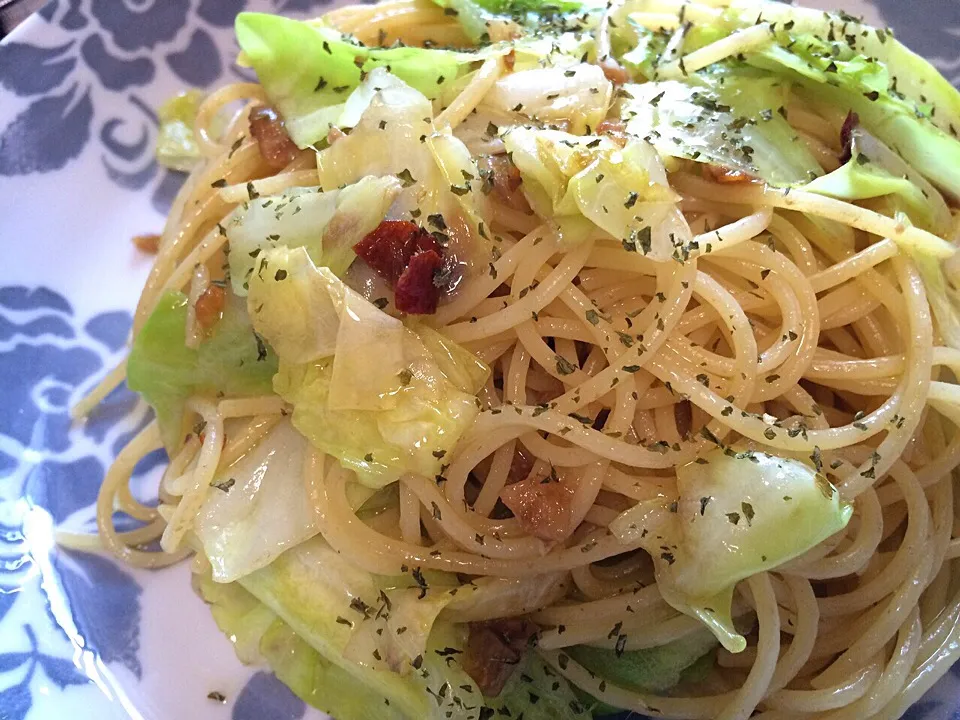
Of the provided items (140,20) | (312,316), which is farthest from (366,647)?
(140,20)

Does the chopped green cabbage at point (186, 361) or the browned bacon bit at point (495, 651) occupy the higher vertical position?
the chopped green cabbage at point (186, 361)

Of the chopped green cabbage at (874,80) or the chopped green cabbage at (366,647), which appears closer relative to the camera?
the chopped green cabbage at (366,647)

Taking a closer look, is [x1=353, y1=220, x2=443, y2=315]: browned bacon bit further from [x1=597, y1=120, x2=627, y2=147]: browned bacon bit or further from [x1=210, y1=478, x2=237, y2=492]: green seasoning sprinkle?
A: [x1=210, y1=478, x2=237, y2=492]: green seasoning sprinkle

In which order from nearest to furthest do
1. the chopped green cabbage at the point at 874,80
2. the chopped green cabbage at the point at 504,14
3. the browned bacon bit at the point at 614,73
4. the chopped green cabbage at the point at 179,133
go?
the chopped green cabbage at the point at 874,80 → the browned bacon bit at the point at 614,73 → the chopped green cabbage at the point at 504,14 → the chopped green cabbage at the point at 179,133

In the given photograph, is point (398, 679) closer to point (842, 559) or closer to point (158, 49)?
point (842, 559)

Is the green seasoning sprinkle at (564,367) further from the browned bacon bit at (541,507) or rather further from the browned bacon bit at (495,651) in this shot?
the browned bacon bit at (495,651)

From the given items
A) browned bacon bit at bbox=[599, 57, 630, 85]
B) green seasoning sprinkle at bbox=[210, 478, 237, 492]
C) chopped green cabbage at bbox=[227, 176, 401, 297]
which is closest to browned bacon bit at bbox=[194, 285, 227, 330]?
chopped green cabbage at bbox=[227, 176, 401, 297]

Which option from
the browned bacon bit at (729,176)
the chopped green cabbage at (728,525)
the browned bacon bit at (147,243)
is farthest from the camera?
the browned bacon bit at (147,243)

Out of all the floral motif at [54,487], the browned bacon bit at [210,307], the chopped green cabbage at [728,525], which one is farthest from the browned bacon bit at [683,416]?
the floral motif at [54,487]
